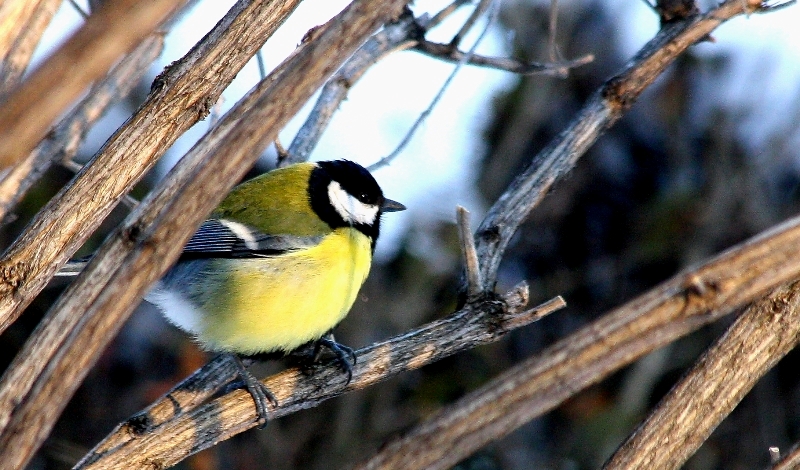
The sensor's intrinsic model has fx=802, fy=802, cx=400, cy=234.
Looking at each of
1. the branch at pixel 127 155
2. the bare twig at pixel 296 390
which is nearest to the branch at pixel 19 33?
the branch at pixel 127 155

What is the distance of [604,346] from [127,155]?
119 centimetres

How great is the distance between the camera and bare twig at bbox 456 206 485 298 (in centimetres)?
215

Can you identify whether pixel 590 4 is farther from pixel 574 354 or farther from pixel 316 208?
pixel 574 354

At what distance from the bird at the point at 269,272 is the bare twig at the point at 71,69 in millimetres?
1977

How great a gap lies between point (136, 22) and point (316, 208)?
2.50 meters

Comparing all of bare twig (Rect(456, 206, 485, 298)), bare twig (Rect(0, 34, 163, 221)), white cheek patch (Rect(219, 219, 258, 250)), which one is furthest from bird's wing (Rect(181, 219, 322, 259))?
bare twig (Rect(456, 206, 485, 298))

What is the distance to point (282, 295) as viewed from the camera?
2977 mm

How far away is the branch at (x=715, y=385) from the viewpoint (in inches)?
60.1

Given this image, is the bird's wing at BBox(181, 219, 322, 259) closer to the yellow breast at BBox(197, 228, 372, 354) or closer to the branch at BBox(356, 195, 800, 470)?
the yellow breast at BBox(197, 228, 372, 354)

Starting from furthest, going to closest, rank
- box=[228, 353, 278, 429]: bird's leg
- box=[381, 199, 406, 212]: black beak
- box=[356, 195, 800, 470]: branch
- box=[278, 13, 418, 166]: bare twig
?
box=[381, 199, 406, 212]: black beak < box=[278, 13, 418, 166]: bare twig < box=[228, 353, 278, 429]: bird's leg < box=[356, 195, 800, 470]: branch

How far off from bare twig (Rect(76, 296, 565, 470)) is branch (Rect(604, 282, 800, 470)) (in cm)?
41

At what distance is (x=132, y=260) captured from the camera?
1069mm

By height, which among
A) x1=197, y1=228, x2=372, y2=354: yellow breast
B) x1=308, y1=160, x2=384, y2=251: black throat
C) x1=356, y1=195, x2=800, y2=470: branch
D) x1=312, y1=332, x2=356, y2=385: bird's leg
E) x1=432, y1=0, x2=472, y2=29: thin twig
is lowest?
x1=356, y1=195, x2=800, y2=470: branch

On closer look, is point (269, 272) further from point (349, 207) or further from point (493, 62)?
point (493, 62)
